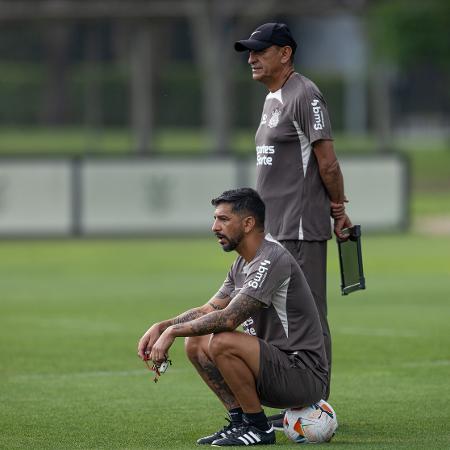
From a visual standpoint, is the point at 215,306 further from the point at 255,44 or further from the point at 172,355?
the point at 172,355

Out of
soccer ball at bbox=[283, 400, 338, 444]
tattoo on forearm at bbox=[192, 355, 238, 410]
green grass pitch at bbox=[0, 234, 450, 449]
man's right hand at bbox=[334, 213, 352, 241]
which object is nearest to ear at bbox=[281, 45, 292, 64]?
man's right hand at bbox=[334, 213, 352, 241]

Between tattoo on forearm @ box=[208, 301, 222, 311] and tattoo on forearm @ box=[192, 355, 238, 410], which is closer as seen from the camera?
tattoo on forearm @ box=[192, 355, 238, 410]

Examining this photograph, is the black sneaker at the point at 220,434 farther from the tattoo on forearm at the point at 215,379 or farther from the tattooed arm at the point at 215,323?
the tattooed arm at the point at 215,323

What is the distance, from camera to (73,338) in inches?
528

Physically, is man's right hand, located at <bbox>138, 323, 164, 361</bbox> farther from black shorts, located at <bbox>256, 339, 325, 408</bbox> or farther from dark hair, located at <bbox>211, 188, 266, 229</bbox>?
dark hair, located at <bbox>211, 188, 266, 229</bbox>

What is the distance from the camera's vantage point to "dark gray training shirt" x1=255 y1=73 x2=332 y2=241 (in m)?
8.91

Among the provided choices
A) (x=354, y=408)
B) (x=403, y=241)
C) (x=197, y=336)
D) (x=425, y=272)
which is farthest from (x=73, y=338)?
(x=403, y=241)

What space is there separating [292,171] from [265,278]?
44.8 inches

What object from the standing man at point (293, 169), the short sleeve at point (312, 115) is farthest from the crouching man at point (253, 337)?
the short sleeve at point (312, 115)

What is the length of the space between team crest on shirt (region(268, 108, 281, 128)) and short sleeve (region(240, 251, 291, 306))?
3.81ft

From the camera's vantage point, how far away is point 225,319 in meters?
7.96

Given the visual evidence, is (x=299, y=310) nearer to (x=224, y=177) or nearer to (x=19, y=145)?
(x=224, y=177)

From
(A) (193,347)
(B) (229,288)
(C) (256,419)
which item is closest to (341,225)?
(B) (229,288)

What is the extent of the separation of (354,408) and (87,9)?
31334 millimetres
